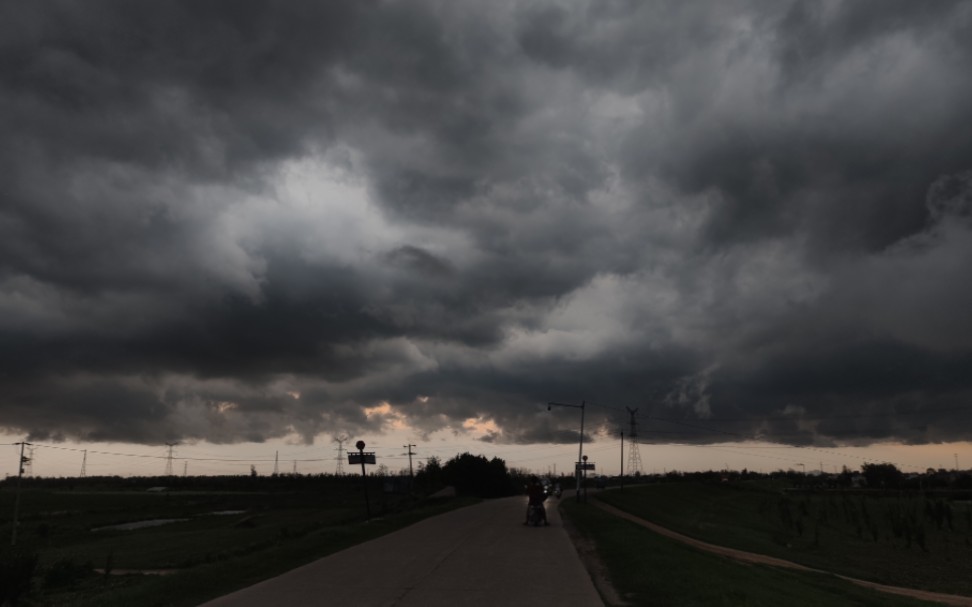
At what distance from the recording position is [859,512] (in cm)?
8519

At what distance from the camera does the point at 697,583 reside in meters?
15.9

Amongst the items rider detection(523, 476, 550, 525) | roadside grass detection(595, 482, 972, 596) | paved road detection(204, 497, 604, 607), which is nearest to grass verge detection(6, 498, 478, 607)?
paved road detection(204, 497, 604, 607)

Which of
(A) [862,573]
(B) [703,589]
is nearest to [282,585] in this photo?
(B) [703,589]

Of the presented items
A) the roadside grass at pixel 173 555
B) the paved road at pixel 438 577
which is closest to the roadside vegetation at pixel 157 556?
the roadside grass at pixel 173 555

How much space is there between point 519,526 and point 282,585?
59.2 ft

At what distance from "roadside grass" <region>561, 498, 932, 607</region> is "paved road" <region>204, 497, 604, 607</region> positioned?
1097 millimetres

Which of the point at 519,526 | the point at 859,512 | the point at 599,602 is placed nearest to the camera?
the point at 599,602

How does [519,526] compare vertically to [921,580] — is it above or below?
above

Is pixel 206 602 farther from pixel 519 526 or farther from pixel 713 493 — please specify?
pixel 713 493

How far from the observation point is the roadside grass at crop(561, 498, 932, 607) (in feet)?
47.6

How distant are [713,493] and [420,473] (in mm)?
50584

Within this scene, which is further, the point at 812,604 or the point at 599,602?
the point at 812,604

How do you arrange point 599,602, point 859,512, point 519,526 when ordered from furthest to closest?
point 859,512 → point 519,526 → point 599,602

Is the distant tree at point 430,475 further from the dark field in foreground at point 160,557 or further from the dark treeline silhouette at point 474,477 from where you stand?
the dark field in foreground at point 160,557
